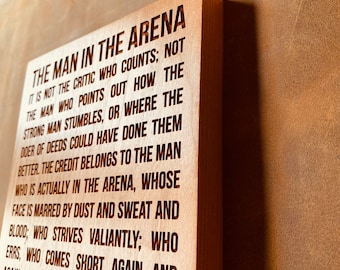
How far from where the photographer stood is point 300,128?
60 cm

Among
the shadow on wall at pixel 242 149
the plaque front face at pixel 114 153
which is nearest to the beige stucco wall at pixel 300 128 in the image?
the shadow on wall at pixel 242 149

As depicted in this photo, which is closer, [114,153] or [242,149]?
[242,149]

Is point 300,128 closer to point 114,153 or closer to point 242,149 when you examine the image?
point 242,149

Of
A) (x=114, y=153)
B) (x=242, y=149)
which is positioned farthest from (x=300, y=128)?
(x=114, y=153)

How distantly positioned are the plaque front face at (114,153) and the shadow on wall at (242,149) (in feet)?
0.24

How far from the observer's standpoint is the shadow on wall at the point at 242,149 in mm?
619

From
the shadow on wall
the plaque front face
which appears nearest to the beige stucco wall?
the shadow on wall

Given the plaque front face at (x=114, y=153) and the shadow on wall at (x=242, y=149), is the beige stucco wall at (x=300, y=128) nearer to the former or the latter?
the shadow on wall at (x=242, y=149)

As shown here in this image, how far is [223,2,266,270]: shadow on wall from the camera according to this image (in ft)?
2.03

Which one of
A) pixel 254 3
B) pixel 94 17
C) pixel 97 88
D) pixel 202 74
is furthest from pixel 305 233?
pixel 94 17

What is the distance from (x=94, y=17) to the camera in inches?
42.6

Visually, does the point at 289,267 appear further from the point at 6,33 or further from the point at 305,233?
the point at 6,33

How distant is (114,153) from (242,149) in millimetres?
266

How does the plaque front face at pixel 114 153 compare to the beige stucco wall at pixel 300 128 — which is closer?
the beige stucco wall at pixel 300 128
